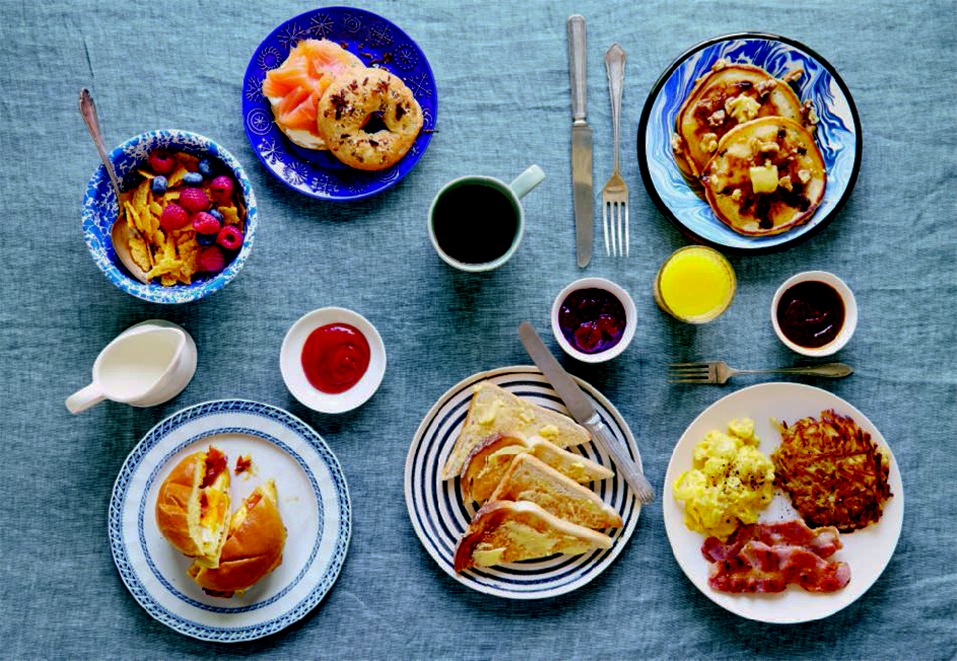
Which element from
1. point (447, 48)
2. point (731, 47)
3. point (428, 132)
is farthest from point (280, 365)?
point (731, 47)

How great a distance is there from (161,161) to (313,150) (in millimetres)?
391

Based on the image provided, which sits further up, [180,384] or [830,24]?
[830,24]

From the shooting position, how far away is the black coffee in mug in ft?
6.56

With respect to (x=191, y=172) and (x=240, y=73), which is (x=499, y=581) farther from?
(x=240, y=73)

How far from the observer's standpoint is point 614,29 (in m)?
2.21

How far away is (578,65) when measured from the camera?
218 cm

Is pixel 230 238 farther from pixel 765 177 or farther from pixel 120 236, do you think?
pixel 765 177

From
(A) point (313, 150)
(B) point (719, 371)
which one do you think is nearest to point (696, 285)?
(B) point (719, 371)

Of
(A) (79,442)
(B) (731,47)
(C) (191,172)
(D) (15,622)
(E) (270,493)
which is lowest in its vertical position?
(D) (15,622)

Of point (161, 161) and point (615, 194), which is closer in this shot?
point (161, 161)

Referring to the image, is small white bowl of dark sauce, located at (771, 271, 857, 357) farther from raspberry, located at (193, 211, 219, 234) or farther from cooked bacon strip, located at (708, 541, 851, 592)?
raspberry, located at (193, 211, 219, 234)

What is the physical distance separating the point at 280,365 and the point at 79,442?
0.63 m

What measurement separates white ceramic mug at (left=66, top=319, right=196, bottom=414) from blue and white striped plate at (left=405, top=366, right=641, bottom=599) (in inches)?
25.6

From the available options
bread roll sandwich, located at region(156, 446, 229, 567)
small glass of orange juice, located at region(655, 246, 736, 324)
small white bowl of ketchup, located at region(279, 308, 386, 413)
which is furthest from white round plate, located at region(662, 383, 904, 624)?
bread roll sandwich, located at region(156, 446, 229, 567)
